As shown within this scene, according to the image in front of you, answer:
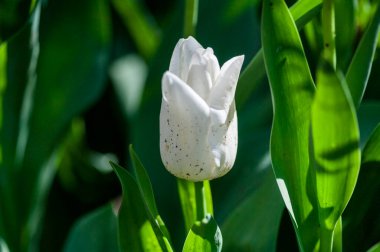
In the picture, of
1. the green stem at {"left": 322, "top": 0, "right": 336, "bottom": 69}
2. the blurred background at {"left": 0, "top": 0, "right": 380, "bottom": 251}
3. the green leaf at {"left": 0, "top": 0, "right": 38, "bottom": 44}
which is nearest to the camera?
the green stem at {"left": 322, "top": 0, "right": 336, "bottom": 69}

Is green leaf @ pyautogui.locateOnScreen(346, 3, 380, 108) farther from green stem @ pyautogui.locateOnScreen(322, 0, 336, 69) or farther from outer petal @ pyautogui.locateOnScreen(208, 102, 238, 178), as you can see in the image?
outer petal @ pyautogui.locateOnScreen(208, 102, 238, 178)

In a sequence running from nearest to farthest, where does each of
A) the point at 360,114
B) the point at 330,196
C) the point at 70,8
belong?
the point at 330,196, the point at 360,114, the point at 70,8

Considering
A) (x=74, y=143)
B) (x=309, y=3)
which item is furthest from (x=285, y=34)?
(x=74, y=143)

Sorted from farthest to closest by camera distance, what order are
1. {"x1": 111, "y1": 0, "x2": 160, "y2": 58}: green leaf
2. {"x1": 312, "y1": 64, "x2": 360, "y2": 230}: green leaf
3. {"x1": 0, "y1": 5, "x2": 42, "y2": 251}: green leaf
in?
{"x1": 111, "y1": 0, "x2": 160, "y2": 58}: green leaf, {"x1": 0, "y1": 5, "x2": 42, "y2": 251}: green leaf, {"x1": 312, "y1": 64, "x2": 360, "y2": 230}: green leaf

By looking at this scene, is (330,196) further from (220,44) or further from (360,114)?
(220,44)

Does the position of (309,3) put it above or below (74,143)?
above

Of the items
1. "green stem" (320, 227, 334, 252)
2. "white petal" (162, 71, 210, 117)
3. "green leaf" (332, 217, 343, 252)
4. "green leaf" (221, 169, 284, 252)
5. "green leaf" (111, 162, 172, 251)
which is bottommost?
"green leaf" (221, 169, 284, 252)

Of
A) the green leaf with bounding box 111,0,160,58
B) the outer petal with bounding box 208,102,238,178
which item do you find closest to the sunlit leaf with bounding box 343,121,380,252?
the outer petal with bounding box 208,102,238,178
